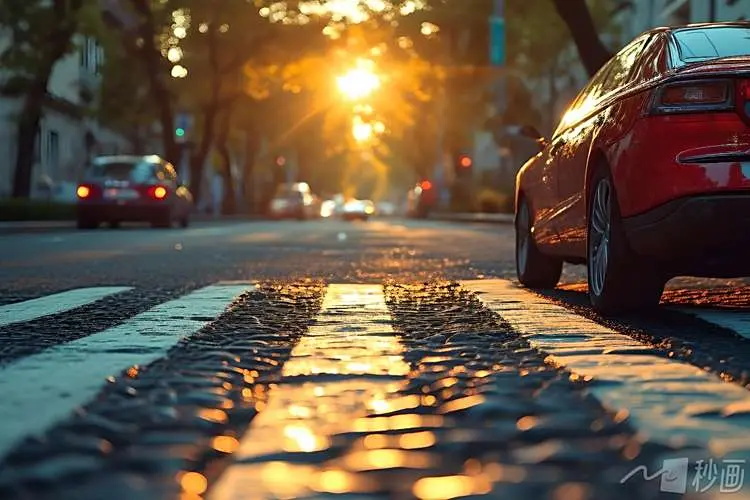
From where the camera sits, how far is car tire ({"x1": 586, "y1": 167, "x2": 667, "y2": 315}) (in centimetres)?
539

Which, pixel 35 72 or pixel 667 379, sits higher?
pixel 35 72

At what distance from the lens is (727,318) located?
525cm

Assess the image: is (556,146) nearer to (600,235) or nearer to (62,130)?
(600,235)

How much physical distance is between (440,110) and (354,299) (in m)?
47.1

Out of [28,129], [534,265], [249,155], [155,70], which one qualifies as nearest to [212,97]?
[155,70]

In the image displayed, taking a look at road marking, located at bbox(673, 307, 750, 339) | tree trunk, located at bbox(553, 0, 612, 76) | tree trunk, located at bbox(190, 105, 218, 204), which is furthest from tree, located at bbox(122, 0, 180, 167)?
road marking, located at bbox(673, 307, 750, 339)

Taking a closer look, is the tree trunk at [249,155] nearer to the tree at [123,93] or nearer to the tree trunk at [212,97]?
the tree at [123,93]

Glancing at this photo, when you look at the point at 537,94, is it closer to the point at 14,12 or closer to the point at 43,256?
the point at 14,12

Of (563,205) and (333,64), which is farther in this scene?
(333,64)

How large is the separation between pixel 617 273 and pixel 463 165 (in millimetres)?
44431

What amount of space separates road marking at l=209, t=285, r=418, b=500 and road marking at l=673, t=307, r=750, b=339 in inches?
58.3

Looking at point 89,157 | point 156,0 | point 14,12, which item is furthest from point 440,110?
point 14,12

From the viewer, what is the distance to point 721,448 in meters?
2.51

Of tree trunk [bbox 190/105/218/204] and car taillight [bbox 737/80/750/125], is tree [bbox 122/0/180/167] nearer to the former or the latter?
tree trunk [bbox 190/105/218/204]
